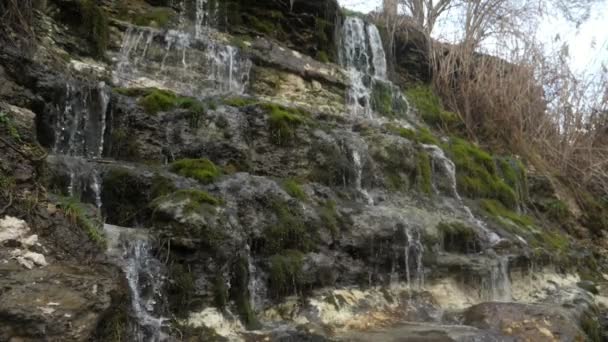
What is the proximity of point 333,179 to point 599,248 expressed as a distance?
264 inches

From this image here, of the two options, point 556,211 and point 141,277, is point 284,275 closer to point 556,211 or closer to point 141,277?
point 141,277

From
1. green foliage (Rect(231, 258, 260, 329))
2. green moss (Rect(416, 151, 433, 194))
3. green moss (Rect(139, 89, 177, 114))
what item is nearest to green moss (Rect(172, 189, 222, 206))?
green foliage (Rect(231, 258, 260, 329))

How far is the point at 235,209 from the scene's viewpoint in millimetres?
4504

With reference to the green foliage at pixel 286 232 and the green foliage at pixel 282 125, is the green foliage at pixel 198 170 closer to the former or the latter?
the green foliage at pixel 286 232

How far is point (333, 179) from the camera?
6.26 m

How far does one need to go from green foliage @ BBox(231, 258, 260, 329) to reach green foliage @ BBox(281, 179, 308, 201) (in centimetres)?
128

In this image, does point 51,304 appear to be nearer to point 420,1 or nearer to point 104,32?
point 104,32

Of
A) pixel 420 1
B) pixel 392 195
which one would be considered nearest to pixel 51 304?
pixel 392 195

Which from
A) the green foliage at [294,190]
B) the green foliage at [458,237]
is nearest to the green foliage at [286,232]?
the green foliage at [294,190]

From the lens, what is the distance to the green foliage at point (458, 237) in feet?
19.2

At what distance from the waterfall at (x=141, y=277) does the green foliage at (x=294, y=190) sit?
180 cm

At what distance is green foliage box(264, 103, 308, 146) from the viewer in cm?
625

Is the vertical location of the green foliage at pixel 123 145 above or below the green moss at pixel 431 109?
below

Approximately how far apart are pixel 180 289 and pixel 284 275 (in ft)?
3.19
